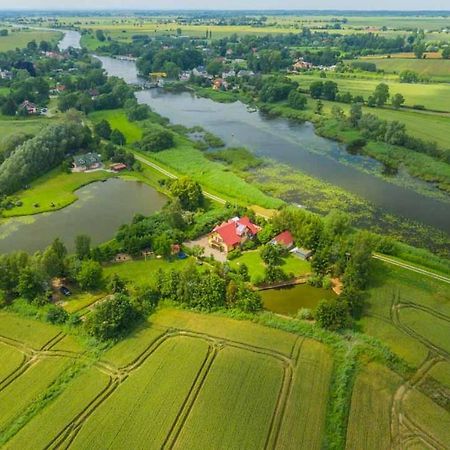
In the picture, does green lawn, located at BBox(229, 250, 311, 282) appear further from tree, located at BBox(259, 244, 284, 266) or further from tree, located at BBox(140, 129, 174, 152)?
tree, located at BBox(140, 129, 174, 152)

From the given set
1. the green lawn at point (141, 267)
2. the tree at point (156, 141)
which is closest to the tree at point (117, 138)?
the tree at point (156, 141)

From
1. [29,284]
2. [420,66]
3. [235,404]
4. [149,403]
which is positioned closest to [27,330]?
[29,284]

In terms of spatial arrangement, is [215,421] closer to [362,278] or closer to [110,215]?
[362,278]

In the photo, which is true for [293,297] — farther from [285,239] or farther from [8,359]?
[8,359]

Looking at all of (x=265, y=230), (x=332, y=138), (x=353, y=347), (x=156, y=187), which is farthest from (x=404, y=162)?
(x=353, y=347)

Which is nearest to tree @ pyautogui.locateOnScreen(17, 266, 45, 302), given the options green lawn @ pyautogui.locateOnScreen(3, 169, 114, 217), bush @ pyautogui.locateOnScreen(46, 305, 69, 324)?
bush @ pyautogui.locateOnScreen(46, 305, 69, 324)

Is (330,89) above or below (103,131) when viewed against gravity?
above
